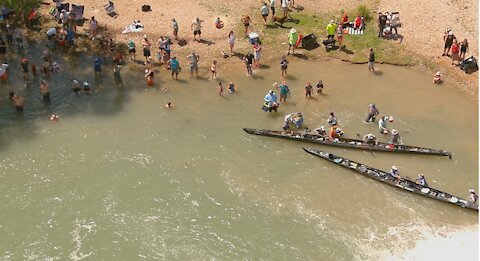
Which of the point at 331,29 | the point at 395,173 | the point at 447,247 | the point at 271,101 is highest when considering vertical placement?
the point at 331,29

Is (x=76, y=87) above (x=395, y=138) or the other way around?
above

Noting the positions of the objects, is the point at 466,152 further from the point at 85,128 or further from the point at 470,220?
the point at 85,128

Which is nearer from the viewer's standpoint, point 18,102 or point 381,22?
point 18,102

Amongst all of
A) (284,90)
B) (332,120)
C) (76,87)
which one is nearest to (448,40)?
(332,120)

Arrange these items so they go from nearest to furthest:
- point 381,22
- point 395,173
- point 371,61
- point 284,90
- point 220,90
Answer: point 395,173
point 284,90
point 220,90
point 371,61
point 381,22

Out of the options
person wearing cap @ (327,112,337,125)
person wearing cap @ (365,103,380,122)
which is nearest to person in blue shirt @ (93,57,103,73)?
person wearing cap @ (327,112,337,125)

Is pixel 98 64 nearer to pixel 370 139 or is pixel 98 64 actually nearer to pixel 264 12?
pixel 264 12

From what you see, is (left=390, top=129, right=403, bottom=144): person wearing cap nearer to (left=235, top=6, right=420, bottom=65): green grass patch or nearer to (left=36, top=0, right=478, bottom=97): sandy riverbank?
(left=36, top=0, right=478, bottom=97): sandy riverbank
